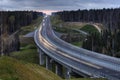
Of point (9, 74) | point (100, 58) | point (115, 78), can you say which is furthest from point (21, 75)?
point (100, 58)

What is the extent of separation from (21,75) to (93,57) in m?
80.3

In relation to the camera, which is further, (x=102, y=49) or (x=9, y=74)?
(x=102, y=49)

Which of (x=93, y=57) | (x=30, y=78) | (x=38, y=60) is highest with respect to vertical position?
(x=30, y=78)

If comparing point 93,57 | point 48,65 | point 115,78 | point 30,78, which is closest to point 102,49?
point 48,65

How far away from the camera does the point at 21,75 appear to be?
3991 cm

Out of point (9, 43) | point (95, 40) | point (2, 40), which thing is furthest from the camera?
point (9, 43)

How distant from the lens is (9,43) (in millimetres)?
194875

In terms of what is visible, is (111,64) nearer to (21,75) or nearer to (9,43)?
(21,75)

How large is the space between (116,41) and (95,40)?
1146 centimetres

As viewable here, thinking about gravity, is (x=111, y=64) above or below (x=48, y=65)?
above

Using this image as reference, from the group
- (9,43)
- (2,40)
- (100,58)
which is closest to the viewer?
(100,58)

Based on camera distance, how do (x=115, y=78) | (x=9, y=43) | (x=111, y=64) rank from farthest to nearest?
(x=9, y=43) < (x=111, y=64) < (x=115, y=78)

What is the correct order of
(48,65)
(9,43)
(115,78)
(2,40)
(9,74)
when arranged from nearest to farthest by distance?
(9,74) → (115,78) → (48,65) → (2,40) → (9,43)

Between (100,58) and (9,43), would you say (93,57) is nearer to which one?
(100,58)
